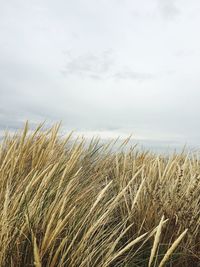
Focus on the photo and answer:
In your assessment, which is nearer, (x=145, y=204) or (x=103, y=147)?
(x=145, y=204)

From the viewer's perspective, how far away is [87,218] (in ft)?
7.73

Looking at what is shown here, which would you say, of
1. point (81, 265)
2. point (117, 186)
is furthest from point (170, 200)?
point (81, 265)

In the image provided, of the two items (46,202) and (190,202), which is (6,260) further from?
(190,202)

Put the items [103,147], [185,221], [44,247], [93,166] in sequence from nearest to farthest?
[44,247]
[185,221]
[93,166]
[103,147]

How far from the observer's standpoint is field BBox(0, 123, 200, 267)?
1.90 m

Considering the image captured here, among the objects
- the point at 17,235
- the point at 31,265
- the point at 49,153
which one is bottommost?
the point at 31,265

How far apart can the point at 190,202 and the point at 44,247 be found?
1388mm

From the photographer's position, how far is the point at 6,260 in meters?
1.91

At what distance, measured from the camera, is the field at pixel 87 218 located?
190 cm

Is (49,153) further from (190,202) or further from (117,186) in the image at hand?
(190,202)

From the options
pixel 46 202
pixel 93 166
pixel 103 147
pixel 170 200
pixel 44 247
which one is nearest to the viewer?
pixel 44 247

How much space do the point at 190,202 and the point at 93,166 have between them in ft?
4.86

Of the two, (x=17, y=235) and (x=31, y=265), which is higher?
(x=17, y=235)

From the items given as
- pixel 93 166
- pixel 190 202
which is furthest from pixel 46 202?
pixel 93 166
